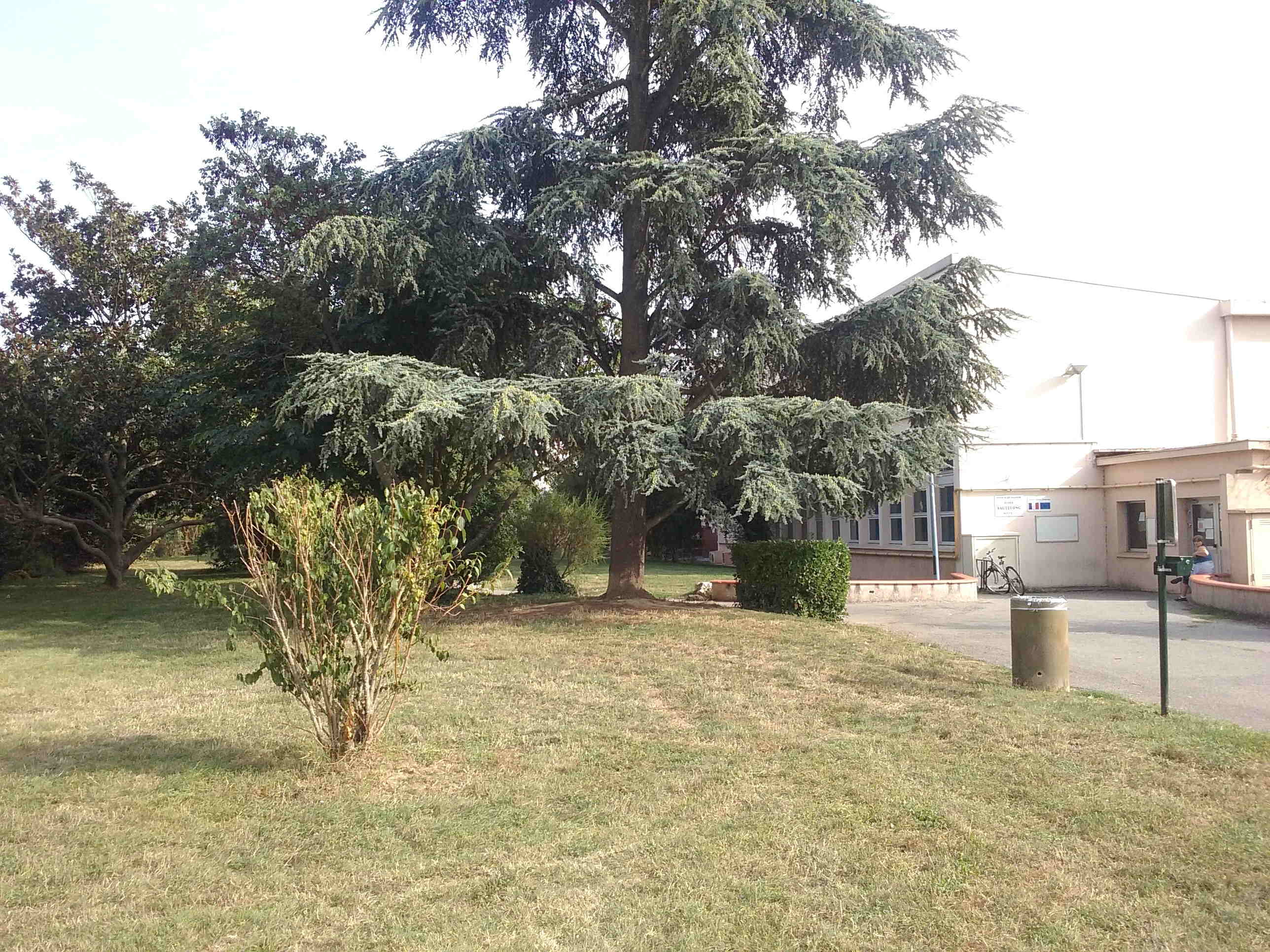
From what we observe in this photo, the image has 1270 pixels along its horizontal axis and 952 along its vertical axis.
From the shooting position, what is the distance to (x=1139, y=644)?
12.4m

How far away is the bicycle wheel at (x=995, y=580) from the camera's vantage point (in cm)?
2234

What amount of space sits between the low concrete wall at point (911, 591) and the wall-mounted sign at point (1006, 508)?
13.4ft

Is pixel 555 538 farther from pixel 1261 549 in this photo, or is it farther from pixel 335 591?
pixel 335 591

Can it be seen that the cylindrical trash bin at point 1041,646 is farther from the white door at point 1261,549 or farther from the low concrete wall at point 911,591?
the white door at point 1261,549

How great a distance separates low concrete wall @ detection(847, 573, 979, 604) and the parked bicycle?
287 centimetres

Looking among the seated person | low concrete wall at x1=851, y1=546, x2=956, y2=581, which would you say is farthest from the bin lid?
low concrete wall at x1=851, y1=546, x2=956, y2=581

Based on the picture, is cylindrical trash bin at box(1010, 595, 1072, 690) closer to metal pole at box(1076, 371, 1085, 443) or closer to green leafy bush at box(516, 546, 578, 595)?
green leafy bush at box(516, 546, 578, 595)

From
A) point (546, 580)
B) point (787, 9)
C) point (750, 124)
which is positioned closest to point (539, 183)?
point (750, 124)

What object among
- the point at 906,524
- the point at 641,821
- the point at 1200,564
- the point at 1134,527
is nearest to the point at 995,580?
the point at 1134,527

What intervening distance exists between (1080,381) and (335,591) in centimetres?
2213

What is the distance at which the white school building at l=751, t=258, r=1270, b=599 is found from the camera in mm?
23047

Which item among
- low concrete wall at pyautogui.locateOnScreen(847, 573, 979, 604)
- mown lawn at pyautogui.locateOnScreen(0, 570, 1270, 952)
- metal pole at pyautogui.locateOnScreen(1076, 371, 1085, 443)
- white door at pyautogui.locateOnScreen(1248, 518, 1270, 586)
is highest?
metal pole at pyautogui.locateOnScreen(1076, 371, 1085, 443)

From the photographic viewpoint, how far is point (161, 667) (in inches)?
417

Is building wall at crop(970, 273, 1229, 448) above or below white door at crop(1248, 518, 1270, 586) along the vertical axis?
above
